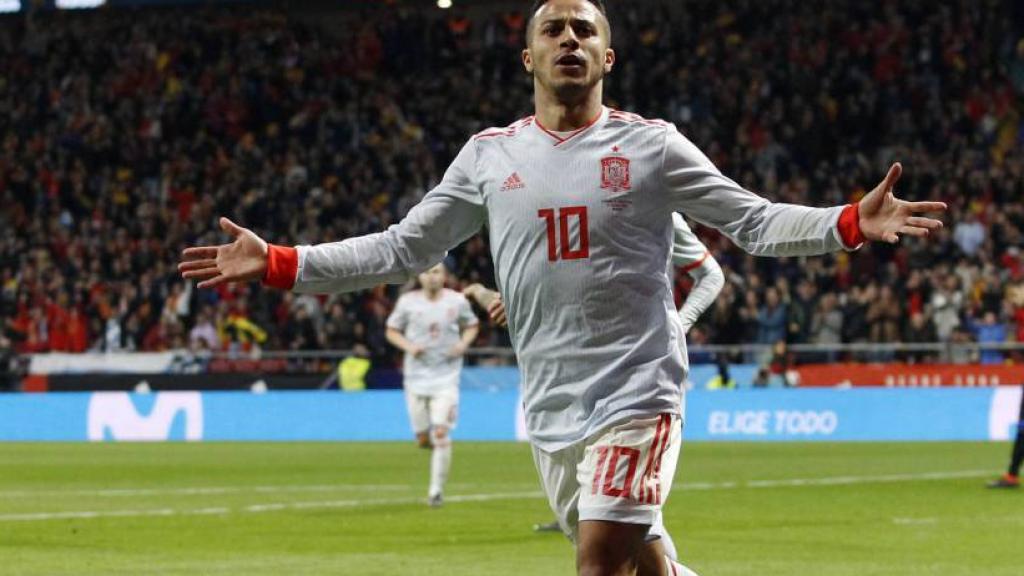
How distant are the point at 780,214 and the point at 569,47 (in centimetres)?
89

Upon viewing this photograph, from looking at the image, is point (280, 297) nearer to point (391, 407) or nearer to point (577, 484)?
point (391, 407)

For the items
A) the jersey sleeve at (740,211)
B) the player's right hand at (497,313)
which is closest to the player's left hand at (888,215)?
the jersey sleeve at (740,211)

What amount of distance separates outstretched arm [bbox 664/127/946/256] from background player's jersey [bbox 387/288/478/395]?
420 inches

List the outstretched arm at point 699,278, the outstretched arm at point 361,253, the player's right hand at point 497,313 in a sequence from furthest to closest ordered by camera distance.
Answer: the outstretched arm at point 699,278 → the player's right hand at point 497,313 → the outstretched arm at point 361,253

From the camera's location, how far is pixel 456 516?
1455 cm

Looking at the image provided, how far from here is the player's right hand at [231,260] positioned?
5707 millimetres

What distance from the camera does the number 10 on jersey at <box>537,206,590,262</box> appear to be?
595cm

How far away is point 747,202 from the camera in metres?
5.90

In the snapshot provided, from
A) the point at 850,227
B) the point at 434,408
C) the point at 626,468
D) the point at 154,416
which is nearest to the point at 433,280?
the point at 434,408

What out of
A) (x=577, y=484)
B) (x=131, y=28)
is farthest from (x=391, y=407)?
(x=577, y=484)

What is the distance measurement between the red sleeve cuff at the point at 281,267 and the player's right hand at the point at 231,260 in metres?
0.02

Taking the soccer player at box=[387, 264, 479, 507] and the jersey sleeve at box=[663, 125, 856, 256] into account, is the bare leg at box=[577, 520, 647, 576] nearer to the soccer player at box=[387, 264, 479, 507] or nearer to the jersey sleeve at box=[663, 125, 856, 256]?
the jersey sleeve at box=[663, 125, 856, 256]

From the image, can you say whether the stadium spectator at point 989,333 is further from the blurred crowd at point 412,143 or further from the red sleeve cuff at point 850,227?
the red sleeve cuff at point 850,227

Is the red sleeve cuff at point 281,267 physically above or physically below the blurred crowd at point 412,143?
above
